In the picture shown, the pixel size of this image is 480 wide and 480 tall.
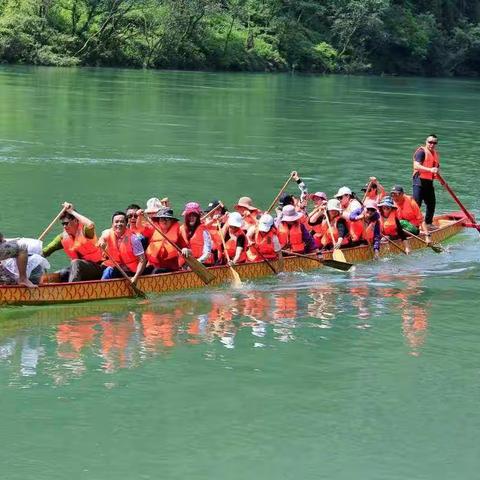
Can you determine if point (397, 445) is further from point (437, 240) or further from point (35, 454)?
point (437, 240)

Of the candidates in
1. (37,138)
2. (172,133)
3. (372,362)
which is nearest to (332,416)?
(372,362)

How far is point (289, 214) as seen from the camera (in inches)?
693

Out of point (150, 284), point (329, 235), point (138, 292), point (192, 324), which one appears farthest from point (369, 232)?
point (138, 292)

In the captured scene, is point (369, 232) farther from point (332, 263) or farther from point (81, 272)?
point (81, 272)

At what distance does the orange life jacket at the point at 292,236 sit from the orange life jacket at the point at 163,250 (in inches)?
105

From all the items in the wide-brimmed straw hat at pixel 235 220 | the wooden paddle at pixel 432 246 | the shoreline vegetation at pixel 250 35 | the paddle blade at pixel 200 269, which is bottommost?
the wooden paddle at pixel 432 246

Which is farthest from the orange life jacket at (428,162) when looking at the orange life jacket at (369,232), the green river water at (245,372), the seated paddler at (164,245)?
the seated paddler at (164,245)

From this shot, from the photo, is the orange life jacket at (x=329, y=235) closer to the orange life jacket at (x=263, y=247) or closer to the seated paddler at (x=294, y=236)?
the seated paddler at (x=294, y=236)

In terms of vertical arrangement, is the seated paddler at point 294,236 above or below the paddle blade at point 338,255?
above

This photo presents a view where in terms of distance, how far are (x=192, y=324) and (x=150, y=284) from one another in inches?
40.8

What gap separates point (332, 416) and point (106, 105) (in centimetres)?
3614

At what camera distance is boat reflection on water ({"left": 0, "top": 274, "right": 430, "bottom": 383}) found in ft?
43.0

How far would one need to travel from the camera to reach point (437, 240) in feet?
69.5

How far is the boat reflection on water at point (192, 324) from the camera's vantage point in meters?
13.1
